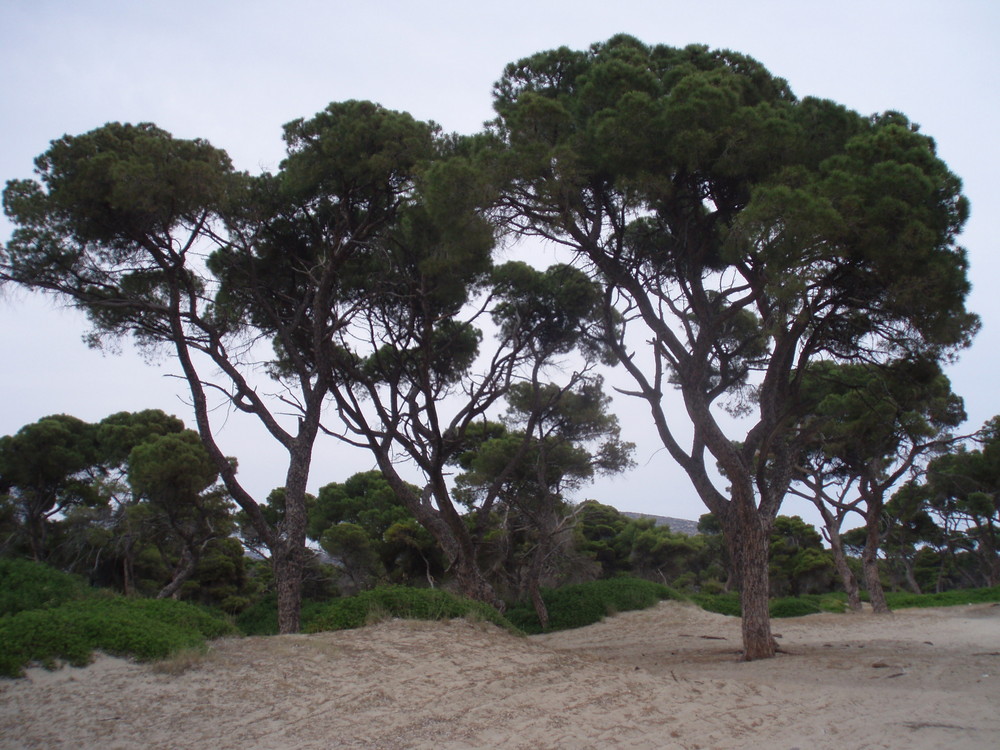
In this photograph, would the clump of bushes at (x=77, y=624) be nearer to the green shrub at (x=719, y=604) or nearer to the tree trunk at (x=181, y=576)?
the tree trunk at (x=181, y=576)

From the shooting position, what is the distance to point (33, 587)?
6.76 metres

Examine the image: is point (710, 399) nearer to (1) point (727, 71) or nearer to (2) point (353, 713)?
(1) point (727, 71)

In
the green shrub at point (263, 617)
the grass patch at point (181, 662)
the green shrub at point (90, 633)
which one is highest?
the green shrub at point (90, 633)

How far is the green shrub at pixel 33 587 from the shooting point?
6.39 m

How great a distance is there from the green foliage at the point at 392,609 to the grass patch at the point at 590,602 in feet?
23.0

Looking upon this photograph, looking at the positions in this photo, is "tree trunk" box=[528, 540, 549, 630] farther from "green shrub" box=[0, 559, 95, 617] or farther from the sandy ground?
"green shrub" box=[0, 559, 95, 617]

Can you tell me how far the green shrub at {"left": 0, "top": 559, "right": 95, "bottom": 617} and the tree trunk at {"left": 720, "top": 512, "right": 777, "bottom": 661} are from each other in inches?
270

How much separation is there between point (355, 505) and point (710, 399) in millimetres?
15871

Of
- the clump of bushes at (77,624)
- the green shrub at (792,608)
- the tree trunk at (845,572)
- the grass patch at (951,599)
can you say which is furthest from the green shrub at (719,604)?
the clump of bushes at (77,624)

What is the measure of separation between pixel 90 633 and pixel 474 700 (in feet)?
9.72

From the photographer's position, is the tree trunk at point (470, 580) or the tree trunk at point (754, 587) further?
the tree trunk at point (470, 580)

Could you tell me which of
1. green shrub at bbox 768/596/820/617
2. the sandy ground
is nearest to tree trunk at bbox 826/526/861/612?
green shrub at bbox 768/596/820/617

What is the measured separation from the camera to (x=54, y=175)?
398 inches

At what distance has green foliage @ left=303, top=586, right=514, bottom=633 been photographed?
291 inches
